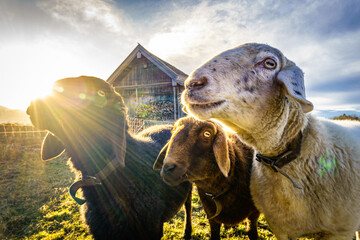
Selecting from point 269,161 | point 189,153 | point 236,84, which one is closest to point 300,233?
point 269,161

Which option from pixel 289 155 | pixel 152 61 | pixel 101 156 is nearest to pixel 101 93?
pixel 101 156

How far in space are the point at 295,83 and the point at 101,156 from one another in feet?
6.62

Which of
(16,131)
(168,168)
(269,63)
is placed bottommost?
(16,131)

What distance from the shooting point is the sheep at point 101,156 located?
1763mm

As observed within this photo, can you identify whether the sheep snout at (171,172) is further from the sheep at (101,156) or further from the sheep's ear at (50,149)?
the sheep's ear at (50,149)

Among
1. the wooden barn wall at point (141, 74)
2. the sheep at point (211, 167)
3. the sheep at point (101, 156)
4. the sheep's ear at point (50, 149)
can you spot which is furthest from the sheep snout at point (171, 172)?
the wooden barn wall at point (141, 74)

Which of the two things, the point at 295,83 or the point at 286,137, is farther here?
the point at 286,137

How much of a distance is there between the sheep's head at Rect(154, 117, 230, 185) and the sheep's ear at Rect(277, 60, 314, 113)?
0.99 metres

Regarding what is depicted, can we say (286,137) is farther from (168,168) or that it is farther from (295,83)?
(168,168)

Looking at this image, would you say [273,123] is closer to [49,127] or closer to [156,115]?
[49,127]

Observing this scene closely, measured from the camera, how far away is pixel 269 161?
173cm

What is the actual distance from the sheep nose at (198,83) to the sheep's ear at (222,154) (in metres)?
0.97

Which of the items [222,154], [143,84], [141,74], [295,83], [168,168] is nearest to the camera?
[295,83]

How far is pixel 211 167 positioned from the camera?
88.5 inches
